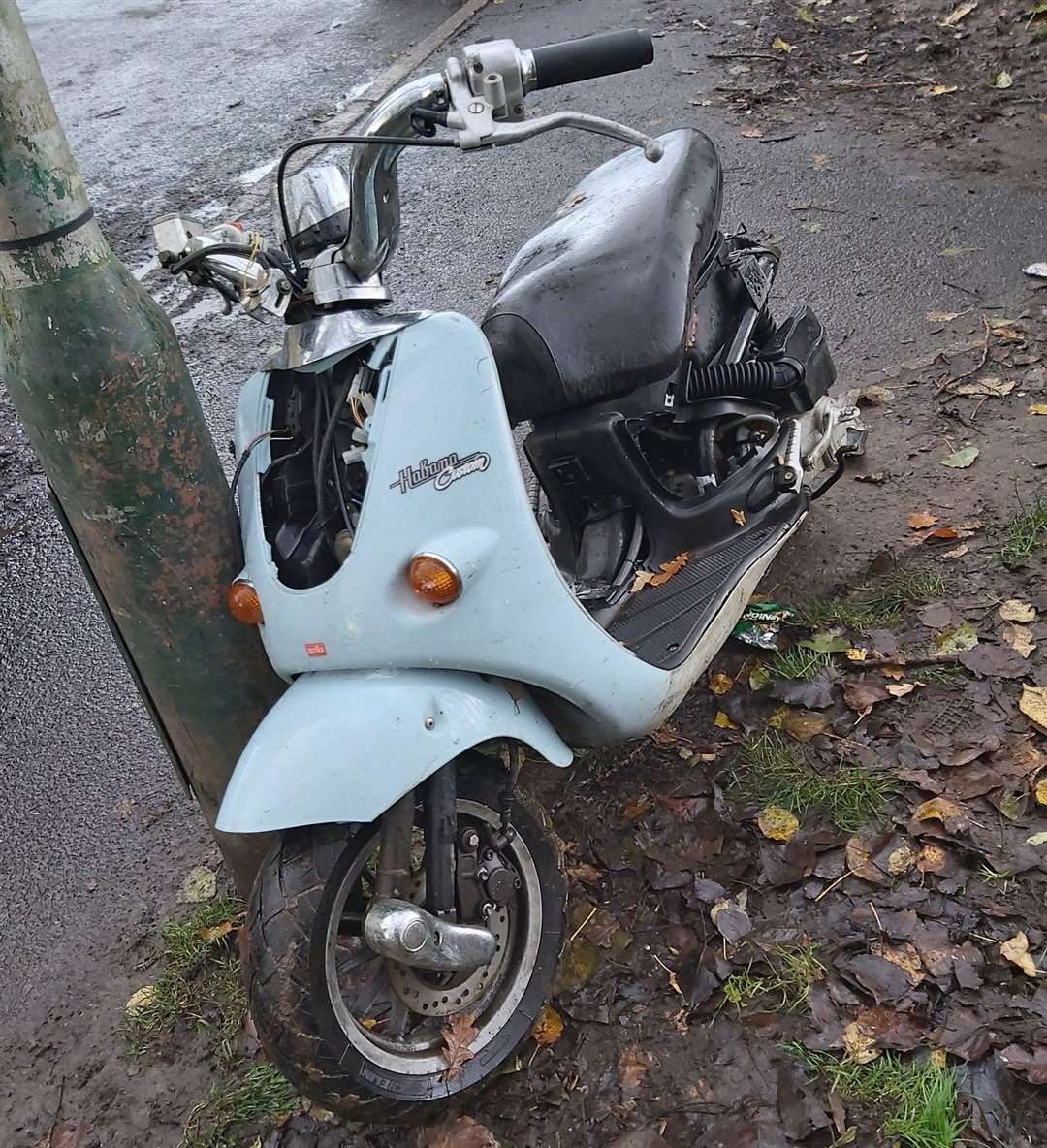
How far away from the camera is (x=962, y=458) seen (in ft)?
12.1

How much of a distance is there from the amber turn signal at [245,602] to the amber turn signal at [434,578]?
0.36 meters

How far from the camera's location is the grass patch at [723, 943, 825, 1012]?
227 cm

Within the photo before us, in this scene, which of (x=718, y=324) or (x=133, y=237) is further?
(x=133, y=237)

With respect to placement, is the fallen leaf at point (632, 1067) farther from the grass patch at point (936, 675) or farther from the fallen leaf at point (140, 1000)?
the grass patch at point (936, 675)

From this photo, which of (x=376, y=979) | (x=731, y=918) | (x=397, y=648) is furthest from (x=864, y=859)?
(x=397, y=648)

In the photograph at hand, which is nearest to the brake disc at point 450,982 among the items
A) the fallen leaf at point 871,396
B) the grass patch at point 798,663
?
the grass patch at point 798,663

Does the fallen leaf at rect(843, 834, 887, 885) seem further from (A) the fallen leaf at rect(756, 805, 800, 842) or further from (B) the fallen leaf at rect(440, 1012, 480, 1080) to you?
(B) the fallen leaf at rect(440, 1012, 480, 1080)

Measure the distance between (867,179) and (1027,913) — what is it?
14.6 feet

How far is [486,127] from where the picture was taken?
1970 millimetres

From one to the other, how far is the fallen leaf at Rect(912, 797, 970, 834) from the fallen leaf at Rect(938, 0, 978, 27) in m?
6.36

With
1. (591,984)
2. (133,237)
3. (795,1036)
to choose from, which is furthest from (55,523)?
(795,1036)

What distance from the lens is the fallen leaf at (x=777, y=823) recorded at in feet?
8.57

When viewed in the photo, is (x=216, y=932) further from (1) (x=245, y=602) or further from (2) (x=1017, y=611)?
(2) (x=1017, y=611)

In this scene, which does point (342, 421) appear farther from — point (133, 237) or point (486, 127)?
point (133, 237)
